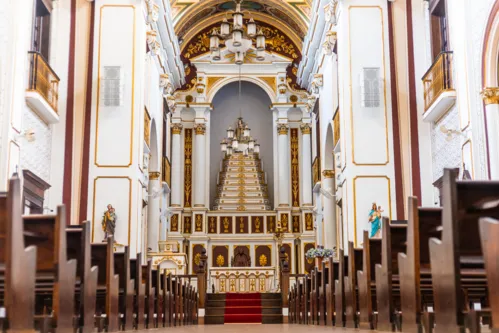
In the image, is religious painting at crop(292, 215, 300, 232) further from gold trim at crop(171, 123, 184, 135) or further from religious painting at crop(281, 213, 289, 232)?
gold trim at crop(171, 123, 184, 135)

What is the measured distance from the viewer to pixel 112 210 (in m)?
14.5

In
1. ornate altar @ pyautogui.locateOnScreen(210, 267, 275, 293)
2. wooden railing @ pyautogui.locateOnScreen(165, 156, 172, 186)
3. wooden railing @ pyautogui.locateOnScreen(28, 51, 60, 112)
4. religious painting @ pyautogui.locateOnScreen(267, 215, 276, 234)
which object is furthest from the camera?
religious painting @ pyautogui.locateOnScreen(267, 215, 276, 234)

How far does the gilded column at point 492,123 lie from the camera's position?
34.6ft

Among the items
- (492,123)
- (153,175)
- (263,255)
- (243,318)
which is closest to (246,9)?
(153,175)

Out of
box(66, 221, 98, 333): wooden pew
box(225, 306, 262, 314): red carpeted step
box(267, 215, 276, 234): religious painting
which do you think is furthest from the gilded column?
box(267, 215, 276, 234): religious painting

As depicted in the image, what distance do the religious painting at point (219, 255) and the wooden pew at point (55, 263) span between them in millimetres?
18435

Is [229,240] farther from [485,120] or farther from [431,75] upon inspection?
[485,120]

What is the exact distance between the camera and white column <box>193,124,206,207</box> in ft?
77.2

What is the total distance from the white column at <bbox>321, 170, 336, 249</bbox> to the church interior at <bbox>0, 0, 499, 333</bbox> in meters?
0.05

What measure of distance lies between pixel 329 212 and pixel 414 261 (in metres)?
15.5

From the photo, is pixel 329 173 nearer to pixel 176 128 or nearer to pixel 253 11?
pixel 176 128

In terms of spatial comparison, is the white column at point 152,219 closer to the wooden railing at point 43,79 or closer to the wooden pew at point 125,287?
the wooden railing at point 43,79

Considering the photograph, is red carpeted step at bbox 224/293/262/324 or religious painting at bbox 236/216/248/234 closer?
red carpeted step at bbox 224/293/262/324

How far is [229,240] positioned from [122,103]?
9257 mm
